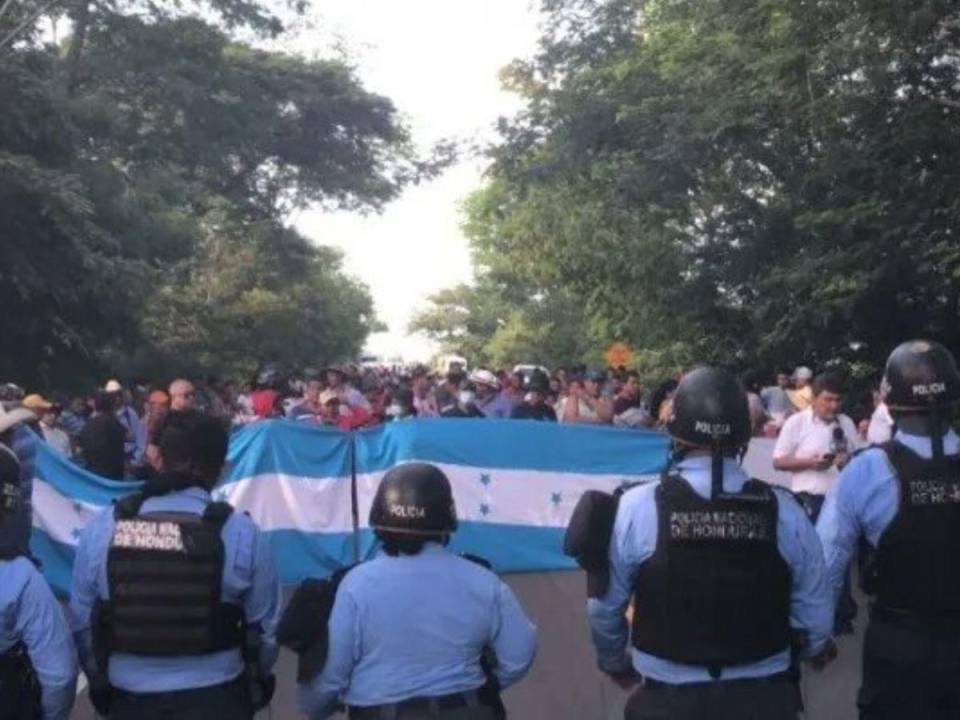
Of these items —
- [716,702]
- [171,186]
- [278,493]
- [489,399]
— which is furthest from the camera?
[171,186]

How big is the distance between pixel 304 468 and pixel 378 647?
15.5 ft

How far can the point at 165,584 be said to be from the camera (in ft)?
18.4

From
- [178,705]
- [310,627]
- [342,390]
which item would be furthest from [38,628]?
[342,390]

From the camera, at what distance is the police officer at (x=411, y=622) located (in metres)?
5.27

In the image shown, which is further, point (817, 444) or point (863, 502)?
point (817, 444)

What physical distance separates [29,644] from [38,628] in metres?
0.06

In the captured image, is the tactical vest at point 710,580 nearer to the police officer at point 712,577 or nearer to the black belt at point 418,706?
the police officer at point 712,577

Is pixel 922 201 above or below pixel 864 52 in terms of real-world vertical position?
below

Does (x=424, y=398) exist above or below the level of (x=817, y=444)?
above

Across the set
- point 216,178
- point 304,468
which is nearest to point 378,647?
point 304,468

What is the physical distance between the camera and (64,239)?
27.2 meters

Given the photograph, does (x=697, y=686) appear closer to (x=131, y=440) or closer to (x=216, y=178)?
(x=131, y=440)

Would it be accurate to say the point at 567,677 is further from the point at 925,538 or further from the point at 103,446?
the point at 103,446

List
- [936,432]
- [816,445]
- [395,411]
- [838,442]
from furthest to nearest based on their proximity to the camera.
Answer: [395,411], [838,442], [816,445], [936,432]
